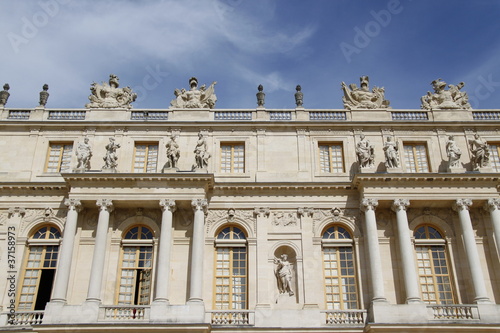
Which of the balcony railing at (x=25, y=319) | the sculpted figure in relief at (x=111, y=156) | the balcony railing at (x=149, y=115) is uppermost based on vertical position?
the balcony railing at (x=149, y=115)

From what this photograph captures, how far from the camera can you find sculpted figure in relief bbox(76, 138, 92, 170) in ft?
82.4

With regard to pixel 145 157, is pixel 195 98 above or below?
above

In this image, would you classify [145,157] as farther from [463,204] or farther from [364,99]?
[463,204]

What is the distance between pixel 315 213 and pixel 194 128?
7324mm

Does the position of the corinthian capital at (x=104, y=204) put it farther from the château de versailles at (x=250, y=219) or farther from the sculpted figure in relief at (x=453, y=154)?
the sculpted figure in relief at (x=453, y=154)

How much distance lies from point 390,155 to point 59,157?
15889 mm

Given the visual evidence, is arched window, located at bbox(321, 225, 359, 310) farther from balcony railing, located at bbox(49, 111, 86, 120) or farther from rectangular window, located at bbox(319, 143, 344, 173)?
balcony railing, located at bbox(49, 111, 86, 120)

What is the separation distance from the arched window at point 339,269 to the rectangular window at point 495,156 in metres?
8.14

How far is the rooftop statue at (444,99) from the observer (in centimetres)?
2791

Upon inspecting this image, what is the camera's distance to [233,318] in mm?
22484

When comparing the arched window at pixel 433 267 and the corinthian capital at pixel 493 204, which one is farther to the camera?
the corinthian capital at pixel 493 204

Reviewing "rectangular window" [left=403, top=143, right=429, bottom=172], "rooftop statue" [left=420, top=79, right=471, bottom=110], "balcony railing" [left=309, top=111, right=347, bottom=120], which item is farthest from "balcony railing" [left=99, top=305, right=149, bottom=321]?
"rooftop statue" [left=420, top=79, right=471, bottom=110]

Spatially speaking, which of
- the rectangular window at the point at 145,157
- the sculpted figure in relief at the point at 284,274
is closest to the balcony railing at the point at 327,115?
the sculpted figure in relief at the point at 284,274

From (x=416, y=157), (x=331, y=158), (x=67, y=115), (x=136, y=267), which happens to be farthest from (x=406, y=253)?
(x=67, y=115)
